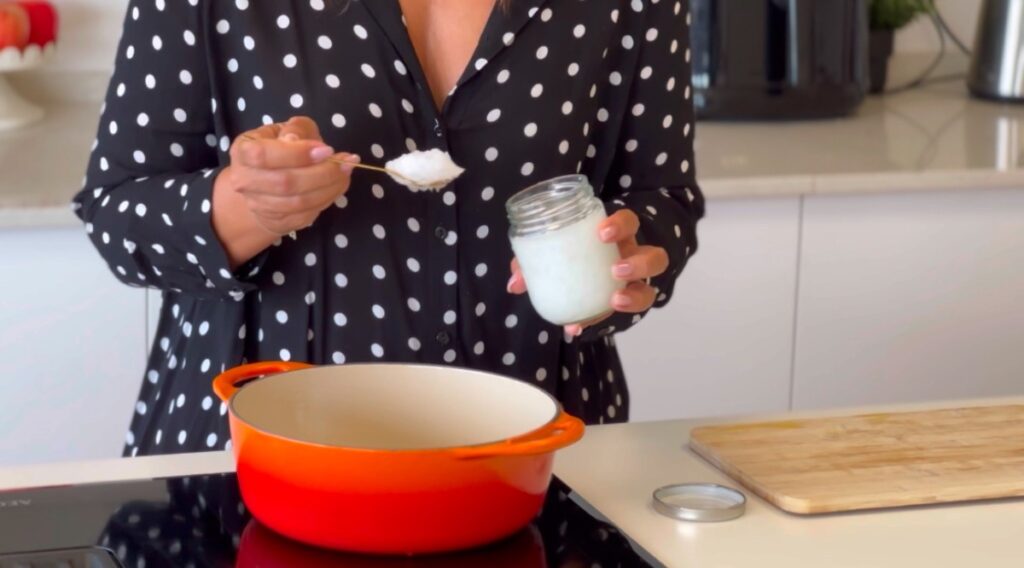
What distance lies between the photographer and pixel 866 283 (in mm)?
1789

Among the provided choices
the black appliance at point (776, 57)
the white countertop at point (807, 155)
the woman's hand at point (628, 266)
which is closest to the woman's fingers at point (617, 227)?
the woman's hand at point (628, 266)

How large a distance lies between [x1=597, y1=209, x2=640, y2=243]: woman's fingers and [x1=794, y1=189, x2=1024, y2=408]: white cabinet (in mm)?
859

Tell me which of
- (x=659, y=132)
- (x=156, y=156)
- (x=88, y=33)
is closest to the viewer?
(x=156, y=156)

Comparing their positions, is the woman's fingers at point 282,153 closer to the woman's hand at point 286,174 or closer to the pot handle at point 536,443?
the woman's hand at point 286,174

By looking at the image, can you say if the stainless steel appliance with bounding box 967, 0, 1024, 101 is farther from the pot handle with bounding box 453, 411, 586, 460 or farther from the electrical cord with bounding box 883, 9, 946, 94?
the pot handle with bounding box 453, 411, 586, 460

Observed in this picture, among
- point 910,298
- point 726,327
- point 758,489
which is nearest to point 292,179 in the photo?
point 758,489

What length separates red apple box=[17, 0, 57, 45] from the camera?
76.2 inches

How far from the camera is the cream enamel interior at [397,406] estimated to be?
2.68ft

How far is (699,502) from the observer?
0.84 meters

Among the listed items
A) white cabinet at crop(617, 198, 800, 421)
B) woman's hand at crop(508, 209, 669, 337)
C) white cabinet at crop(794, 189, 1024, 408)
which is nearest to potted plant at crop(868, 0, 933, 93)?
white cabinet at crop(794, 189, 1024, 408)

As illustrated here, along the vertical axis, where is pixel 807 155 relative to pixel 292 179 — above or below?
below

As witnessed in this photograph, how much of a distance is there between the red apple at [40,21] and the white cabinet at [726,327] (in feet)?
2.89

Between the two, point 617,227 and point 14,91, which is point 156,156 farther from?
point 14,91

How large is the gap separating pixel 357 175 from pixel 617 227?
0.28 meters
